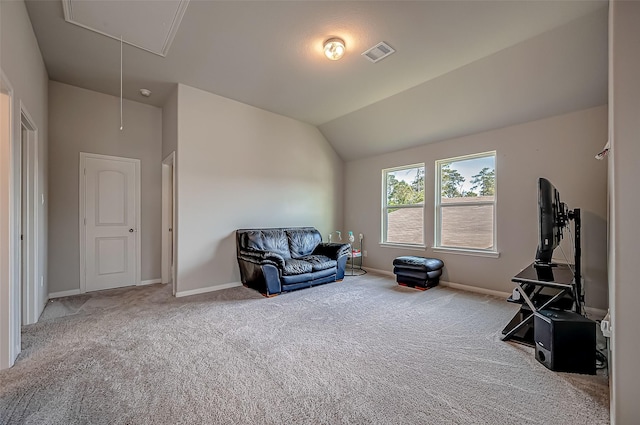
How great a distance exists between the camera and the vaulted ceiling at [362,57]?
2471 mm

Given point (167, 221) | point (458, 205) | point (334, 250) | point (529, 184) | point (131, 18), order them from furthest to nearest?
point (334, 250)
point (167, 221)
point (458, 205)
point (529, 184)
point (131, 18)

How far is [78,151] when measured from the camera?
399 centimetres

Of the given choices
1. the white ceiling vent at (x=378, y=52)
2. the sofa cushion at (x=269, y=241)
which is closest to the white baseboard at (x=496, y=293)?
the sofa cushion at (x=269, y=241)

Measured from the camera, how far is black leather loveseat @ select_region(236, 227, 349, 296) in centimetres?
390

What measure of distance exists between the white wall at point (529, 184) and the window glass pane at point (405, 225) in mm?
191

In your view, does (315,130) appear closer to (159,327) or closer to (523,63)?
(523,63)

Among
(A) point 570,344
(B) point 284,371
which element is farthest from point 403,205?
(B) point 284,371

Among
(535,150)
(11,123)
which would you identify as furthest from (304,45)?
(535,150)

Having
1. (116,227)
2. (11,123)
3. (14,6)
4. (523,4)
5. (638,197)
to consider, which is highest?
(523,4)

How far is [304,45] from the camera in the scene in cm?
297

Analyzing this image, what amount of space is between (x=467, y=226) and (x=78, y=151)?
604 centimetres

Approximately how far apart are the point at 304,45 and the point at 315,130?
2.79 metres

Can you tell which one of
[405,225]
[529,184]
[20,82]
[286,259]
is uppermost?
[20,82]

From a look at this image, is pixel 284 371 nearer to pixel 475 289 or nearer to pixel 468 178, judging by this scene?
pixel 475 289
